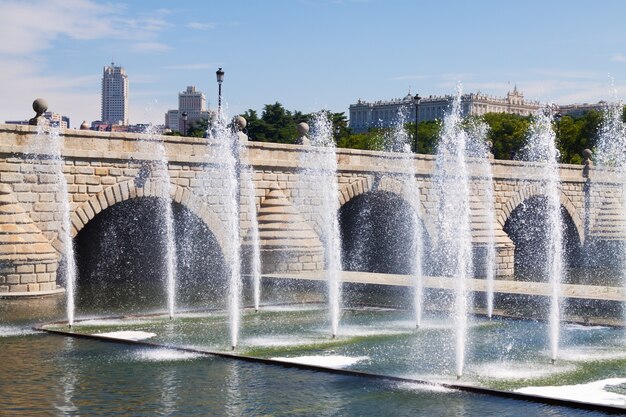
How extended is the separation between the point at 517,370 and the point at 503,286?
29.0 ft

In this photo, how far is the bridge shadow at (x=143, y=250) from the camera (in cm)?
2689

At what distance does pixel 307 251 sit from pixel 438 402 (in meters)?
15.9

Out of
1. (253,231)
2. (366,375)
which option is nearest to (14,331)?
(366,375)

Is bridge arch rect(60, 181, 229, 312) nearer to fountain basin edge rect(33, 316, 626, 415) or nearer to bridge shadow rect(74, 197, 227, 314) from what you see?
bridge shadow rect(74, 197, 227, 314)

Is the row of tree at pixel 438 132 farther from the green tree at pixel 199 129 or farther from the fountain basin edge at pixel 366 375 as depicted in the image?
the fountain basin edge at pixel 366 375

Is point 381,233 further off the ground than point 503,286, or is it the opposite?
point 381,233

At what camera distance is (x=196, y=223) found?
91.3ft

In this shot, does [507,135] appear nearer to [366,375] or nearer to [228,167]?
[228,167]

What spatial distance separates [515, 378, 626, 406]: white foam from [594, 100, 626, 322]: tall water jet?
28938 millimetres

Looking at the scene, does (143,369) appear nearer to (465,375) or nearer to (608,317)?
(465,375)

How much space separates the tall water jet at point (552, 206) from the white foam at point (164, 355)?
4.98m

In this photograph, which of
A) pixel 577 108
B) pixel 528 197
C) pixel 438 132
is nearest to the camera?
pixel 528 197

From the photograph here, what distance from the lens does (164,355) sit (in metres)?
13.4

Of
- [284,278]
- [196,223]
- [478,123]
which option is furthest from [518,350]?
[478,123]
